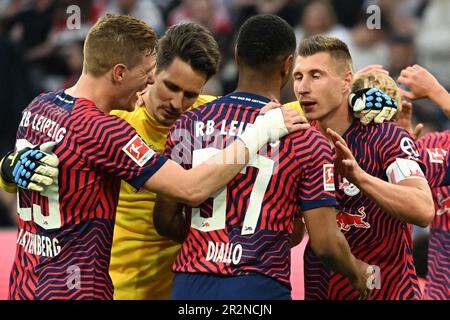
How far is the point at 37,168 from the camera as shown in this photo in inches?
147

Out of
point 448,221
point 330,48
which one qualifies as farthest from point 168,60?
point 448,221

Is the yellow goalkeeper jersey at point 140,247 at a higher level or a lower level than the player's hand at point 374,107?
lower

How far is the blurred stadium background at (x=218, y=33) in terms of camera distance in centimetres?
1050

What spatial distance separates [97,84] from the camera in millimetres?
4031

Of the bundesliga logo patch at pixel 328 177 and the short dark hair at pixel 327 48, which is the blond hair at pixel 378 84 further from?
the bundesliga logo patch at pixel 328 177

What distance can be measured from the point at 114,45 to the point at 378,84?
1.66 metres

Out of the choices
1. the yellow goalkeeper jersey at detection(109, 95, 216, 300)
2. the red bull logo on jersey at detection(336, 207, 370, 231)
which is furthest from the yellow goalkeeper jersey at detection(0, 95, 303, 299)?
the red bull logo on jersey at detection(336, 207, 370, 231)

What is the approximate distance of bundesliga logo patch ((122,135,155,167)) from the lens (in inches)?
152

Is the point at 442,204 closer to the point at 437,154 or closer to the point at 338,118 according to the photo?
the point at 437,154

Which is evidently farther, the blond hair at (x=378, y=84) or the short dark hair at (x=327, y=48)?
the blond hair at (x=378, y=84)

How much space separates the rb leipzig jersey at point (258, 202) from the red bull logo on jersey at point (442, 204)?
2126 millimetres

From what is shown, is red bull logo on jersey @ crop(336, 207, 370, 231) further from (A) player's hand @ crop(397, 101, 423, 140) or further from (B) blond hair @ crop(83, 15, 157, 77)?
(B) blond hair @ crop(83, 15, 157, 77)

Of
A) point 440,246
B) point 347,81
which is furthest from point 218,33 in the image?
point 347,81

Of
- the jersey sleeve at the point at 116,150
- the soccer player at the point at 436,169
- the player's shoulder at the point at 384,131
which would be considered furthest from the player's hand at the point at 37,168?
the soccer player at the point at 436,169
